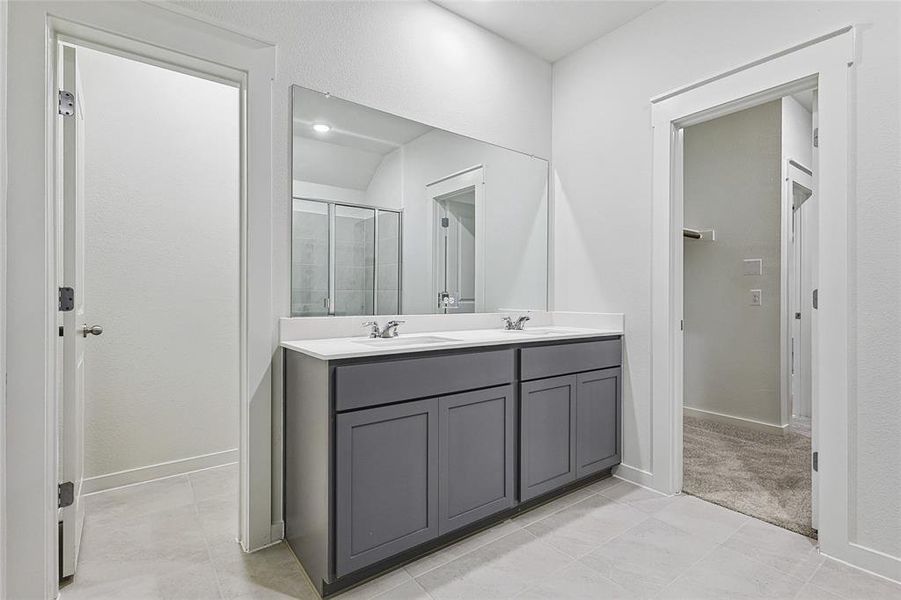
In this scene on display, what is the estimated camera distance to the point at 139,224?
2621 millimetres

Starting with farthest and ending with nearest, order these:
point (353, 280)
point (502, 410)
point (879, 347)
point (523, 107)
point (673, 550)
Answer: point (523, 107) → point (353, 280) → point (502, 410) → point (673, 550) → point (879, 347)

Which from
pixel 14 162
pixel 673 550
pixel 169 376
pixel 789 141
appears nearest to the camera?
pixel 14 162

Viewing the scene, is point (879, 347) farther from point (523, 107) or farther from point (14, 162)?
point (14, 162)

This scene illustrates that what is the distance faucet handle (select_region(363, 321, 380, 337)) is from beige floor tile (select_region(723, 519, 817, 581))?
1.78 metres

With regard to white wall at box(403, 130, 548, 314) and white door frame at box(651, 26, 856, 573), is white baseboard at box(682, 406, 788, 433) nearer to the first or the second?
white door frame at box(651, 26, 856, 573)

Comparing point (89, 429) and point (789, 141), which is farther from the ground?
point (789, 141)

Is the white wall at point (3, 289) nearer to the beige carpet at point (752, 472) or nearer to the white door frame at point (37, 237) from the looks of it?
the white door frame at point (37, 237)

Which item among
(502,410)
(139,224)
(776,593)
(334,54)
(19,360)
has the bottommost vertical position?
(776,593)

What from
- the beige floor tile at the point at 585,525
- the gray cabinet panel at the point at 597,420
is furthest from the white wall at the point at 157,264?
the gray cabinet panel at the point at 597,420

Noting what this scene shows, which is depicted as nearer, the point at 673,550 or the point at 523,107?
the point at 673,550

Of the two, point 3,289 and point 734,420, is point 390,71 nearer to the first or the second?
point 3,289

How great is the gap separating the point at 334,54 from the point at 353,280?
42.6 inches

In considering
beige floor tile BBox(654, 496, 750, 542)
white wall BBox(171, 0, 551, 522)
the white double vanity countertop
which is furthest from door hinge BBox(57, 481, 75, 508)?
beige floor tile BBox(654, 496, 750, 542)

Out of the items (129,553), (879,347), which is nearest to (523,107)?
(879,347)
